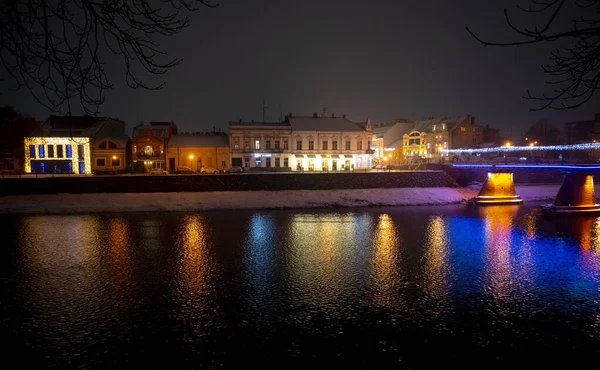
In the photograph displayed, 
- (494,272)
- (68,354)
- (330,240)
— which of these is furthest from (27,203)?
(494,272)

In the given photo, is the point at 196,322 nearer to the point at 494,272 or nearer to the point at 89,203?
the point at 494,272

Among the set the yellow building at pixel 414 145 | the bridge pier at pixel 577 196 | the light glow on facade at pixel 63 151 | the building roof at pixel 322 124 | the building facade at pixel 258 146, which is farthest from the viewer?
the yellow building at pixel 414 145

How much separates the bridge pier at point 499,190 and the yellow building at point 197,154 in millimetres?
35009

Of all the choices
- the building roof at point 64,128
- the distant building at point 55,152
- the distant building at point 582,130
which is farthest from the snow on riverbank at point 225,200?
the distant building at point 582,130

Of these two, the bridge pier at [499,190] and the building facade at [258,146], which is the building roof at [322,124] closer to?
the building facade at [258,146]

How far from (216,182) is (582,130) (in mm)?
85739

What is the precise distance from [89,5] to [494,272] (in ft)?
48.6

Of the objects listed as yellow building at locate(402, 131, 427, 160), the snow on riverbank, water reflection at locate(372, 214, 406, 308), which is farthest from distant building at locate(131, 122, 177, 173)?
yellow building at locate(402, 131, 427, 160)

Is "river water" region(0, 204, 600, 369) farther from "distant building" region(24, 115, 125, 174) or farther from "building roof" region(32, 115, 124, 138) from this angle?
"building roof" region(32, 115, 124, 138)

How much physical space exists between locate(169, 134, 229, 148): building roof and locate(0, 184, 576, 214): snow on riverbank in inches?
852

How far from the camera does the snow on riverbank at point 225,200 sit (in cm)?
3512

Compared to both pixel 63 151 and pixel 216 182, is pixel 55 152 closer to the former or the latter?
pixel 63 151

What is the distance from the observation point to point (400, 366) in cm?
779

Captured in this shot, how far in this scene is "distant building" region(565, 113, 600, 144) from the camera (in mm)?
82575
